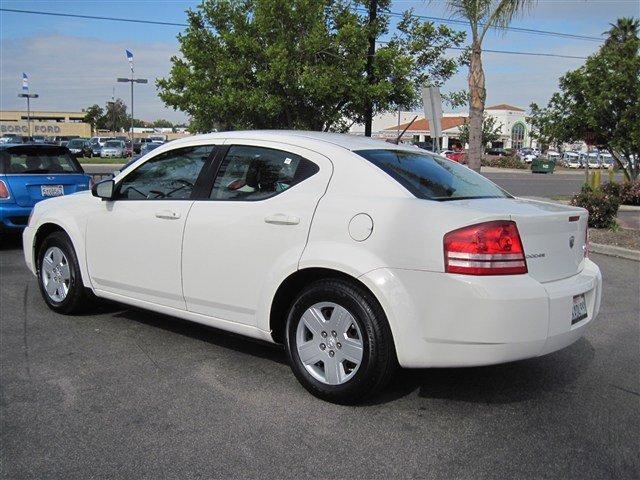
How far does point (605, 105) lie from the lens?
58.1ft

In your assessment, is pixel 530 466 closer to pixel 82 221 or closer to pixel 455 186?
pixel 455 186

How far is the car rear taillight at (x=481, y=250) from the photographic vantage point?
3.31m

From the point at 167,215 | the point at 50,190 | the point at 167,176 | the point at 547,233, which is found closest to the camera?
the point at 547,233

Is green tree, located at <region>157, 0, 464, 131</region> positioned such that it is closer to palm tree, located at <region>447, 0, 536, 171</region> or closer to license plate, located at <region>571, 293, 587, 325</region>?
palm tree, located at <region>447, 0, 536, 171</region>

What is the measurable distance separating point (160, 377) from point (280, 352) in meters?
0.95

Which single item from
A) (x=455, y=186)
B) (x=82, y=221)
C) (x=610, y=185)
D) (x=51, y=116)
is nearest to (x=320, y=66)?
(x=610, y=185)

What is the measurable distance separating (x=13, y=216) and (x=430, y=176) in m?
6.98

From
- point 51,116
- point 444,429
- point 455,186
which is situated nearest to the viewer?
point 444,429

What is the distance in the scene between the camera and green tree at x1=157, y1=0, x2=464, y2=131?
12141 millimetres

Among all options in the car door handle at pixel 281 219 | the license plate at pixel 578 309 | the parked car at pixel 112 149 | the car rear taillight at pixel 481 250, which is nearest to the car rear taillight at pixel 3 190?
the car door handle at pixel 281 219

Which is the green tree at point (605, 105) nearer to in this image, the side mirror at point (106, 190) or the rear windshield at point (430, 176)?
the rear windshield at point (430, 176)

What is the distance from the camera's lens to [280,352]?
15.5 feet

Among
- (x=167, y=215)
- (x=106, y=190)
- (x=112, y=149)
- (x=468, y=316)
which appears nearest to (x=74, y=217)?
(x=106, y=190)

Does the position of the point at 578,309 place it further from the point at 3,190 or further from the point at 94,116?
the point at 94,116
